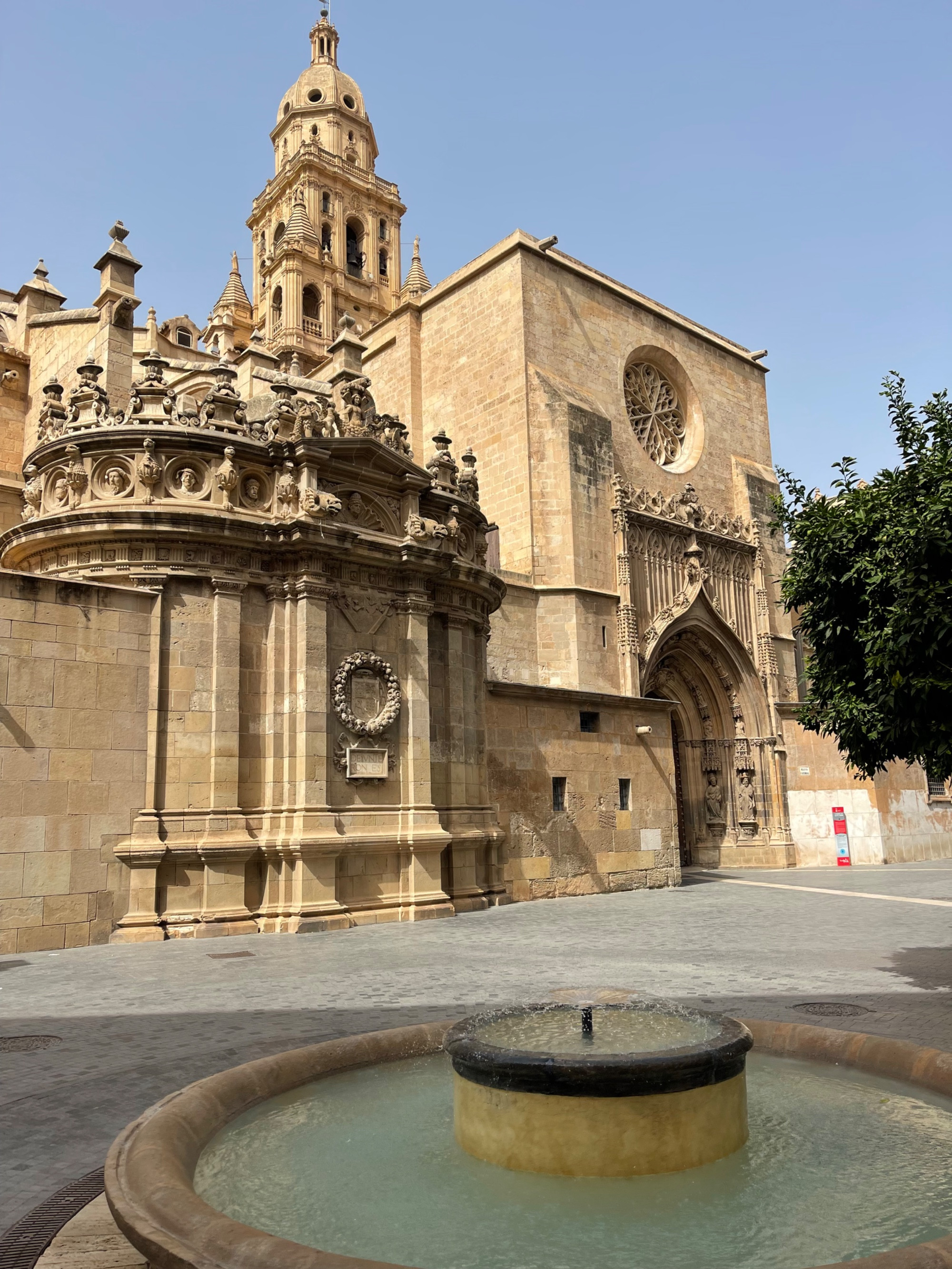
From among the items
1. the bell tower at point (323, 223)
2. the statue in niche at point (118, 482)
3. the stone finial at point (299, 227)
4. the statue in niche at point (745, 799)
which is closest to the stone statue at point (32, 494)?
the statue in niche at point (118, 482)

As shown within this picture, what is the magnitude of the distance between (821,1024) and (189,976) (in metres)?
5.98

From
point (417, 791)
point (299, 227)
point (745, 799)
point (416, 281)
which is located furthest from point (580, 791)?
point (299, 227)

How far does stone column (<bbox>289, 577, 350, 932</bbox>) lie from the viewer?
1337 centimetres

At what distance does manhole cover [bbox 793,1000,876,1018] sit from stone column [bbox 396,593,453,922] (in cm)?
757

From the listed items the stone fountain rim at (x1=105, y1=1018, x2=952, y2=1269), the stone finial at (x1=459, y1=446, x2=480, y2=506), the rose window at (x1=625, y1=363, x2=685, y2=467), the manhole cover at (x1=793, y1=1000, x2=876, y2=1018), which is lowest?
the manhole cover at (x1=793, y1=1000, x2=876, y2=1018)

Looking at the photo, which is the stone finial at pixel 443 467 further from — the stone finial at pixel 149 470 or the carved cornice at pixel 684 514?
the carved cornice at pixel 684 514

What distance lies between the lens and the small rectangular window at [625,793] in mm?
20109

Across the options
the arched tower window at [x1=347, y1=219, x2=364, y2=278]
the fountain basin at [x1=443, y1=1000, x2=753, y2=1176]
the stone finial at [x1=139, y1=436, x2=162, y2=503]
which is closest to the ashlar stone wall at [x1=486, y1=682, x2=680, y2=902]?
the stone finial at [x1=139, y1=436, x2=162, y2=503]

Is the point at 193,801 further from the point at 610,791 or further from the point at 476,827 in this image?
the point at 610,791

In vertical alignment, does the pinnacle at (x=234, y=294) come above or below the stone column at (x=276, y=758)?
above

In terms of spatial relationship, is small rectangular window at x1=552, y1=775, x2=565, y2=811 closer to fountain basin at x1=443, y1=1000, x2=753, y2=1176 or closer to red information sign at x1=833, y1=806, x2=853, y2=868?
red information sign at x1=833, y1=806, x2=853, y2=868

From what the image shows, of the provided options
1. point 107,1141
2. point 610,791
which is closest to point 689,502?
point 610,791

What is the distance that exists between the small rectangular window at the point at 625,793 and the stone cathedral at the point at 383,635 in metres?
0.21

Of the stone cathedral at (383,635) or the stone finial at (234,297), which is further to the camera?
the stone finial at (234,297)
